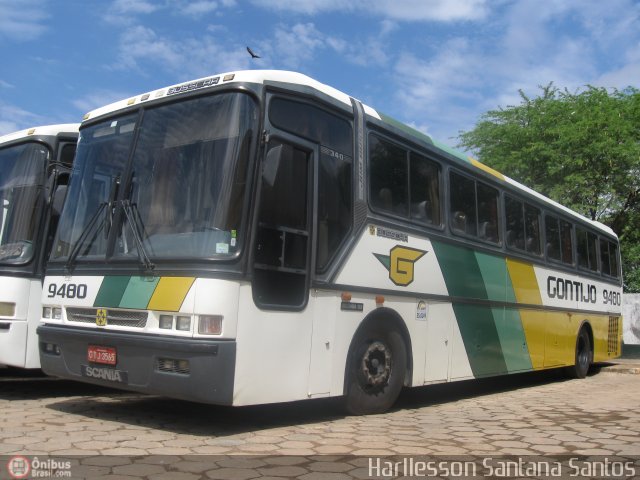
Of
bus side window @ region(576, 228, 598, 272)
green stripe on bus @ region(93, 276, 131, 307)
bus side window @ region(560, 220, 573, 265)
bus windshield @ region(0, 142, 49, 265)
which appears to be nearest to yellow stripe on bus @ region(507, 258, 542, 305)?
bus side window @ region(560, 220, 573, 265)

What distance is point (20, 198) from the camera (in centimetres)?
758

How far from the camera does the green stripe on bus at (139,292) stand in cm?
554

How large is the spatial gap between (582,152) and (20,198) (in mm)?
18397

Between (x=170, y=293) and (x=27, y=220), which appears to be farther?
(x=27, y=220)

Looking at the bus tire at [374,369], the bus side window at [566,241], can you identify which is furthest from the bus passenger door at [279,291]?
the bus side window at [566,241]

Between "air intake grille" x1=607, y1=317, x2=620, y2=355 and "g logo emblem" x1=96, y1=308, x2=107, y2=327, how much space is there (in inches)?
474

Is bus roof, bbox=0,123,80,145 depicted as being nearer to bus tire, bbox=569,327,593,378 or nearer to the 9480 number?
the 9480 number

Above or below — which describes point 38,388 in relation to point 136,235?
Answer: below

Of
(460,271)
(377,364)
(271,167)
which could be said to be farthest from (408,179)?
(271,167)

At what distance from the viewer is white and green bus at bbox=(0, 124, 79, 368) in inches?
283

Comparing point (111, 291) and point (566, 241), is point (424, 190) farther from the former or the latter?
point (566, 241)

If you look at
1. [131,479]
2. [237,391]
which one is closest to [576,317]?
[237,391]

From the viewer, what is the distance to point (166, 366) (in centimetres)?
536

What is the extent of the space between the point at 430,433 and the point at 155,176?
11.0ft
